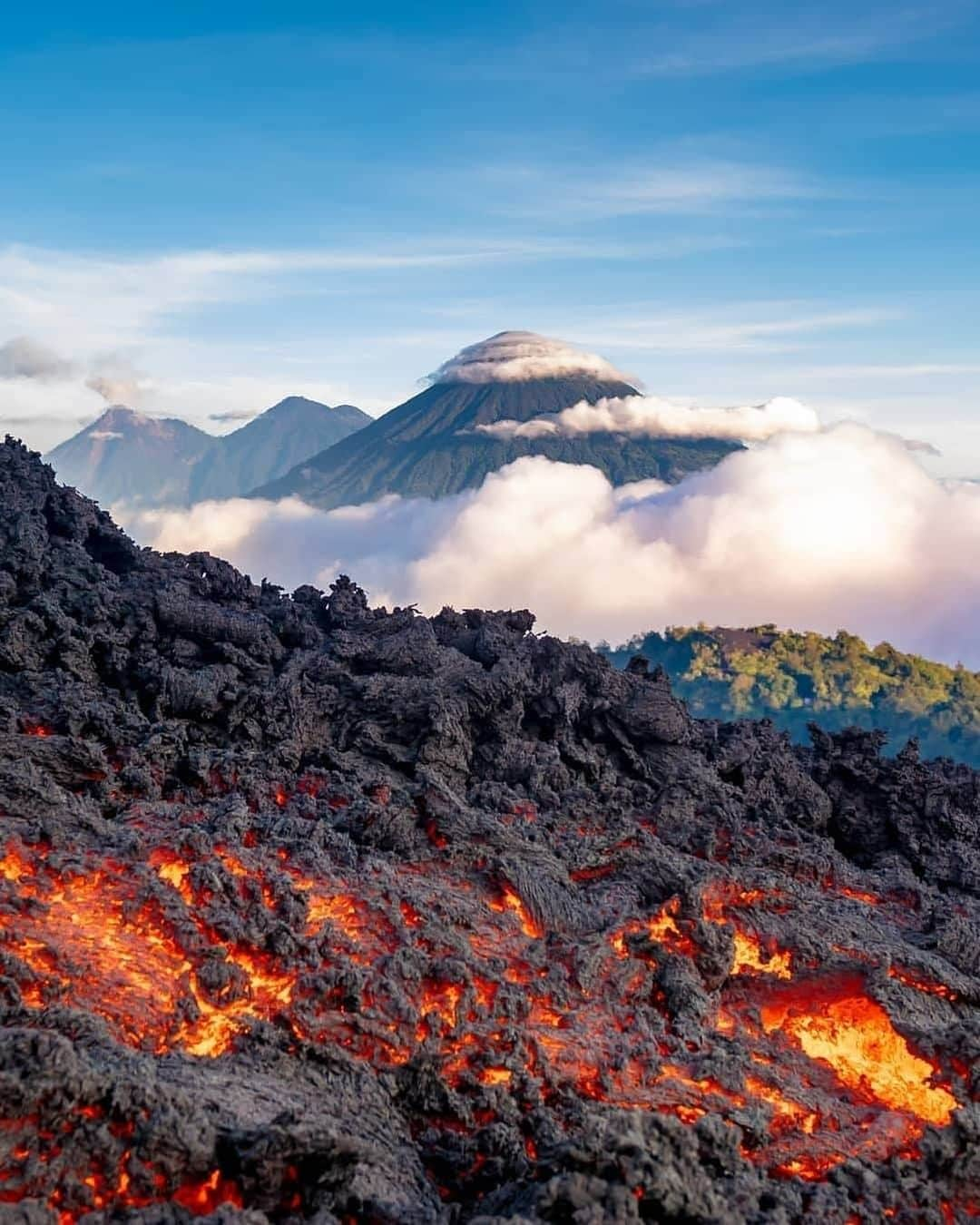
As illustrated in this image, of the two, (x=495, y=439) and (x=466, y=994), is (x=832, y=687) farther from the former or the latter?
(x=495, y=439)

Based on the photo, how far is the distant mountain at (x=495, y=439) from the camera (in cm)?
11012

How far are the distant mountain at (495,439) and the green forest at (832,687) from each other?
188 ft

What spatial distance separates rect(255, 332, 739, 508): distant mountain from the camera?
110125 mm

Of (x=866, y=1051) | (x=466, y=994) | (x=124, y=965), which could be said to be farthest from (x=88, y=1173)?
(x=866, y=1051)

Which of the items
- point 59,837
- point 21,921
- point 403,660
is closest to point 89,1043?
point 21,921

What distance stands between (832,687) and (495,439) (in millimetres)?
64760

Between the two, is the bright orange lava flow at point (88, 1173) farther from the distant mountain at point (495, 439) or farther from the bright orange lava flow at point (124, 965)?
the distant mountain at point (495, 439)

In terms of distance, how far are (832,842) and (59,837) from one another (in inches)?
340

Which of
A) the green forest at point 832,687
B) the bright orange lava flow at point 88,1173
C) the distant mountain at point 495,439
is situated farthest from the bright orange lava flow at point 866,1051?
the distant mountain at point 495,439

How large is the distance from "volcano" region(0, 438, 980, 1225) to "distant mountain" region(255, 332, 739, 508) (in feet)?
305

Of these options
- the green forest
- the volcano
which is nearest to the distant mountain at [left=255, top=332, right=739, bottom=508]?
the green forest

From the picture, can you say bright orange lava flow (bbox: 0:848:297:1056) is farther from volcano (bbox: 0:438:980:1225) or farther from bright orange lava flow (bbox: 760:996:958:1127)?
bright orange lava flow (bbox: 760:996:958:1127)

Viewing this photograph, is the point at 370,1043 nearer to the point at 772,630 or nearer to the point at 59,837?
the point at 59,837

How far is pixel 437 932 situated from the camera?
8.95 metres
